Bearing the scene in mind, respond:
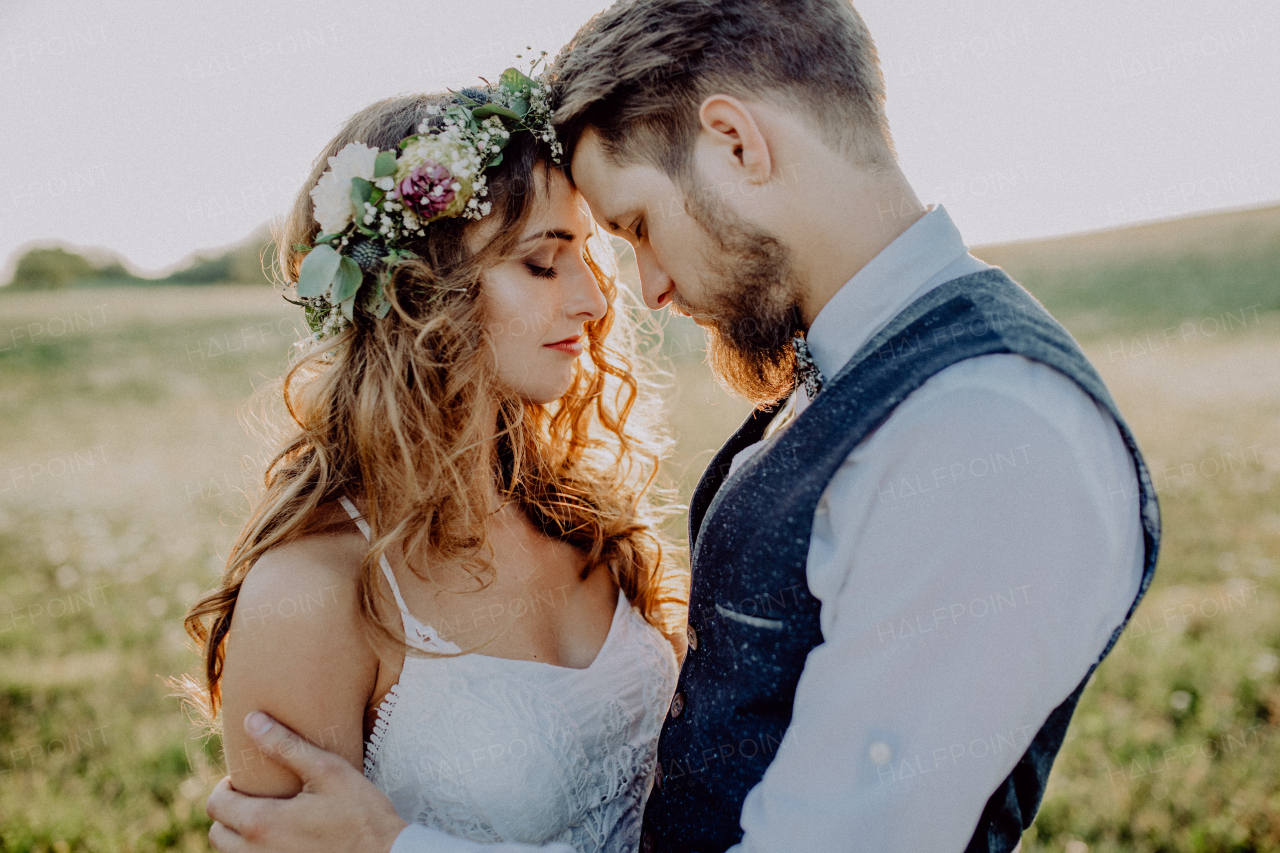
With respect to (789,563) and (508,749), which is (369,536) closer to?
(508,749)

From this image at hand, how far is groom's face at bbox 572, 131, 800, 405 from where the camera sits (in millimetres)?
1800

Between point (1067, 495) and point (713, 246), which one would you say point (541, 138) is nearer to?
point (713, 246)

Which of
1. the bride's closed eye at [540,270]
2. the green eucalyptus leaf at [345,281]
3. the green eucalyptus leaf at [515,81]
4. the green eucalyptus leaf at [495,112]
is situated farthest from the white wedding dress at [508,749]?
the green eucalyptus leaf at [515,81]

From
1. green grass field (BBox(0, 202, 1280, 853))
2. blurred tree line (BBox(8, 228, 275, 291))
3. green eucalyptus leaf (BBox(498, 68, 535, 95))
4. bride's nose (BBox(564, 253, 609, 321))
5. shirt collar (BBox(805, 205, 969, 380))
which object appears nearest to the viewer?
shirt collar (BBox(805, 205, 969, 380))

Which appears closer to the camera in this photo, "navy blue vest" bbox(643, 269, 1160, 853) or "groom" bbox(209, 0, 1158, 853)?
"groom" bbox(209, 0, 1158, 853)

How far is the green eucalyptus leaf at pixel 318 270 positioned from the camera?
208 centimetres

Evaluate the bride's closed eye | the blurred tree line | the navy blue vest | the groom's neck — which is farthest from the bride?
the blurred tree line

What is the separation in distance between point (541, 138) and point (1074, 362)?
4.66ft

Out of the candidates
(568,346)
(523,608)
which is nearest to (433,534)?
(523,608)

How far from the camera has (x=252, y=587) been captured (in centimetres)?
186

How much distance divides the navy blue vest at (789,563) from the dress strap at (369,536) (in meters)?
0.79

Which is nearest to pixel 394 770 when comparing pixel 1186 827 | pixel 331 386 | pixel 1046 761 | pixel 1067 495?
pixel 331 386

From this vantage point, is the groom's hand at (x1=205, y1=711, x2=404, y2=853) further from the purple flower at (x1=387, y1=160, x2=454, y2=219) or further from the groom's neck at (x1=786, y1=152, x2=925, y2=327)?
the groom's neck at (x1=786, y1=152, x2=925, y2=327)

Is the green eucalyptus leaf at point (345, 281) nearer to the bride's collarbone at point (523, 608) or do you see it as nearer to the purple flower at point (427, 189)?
the purple flower at point (427, 189)
